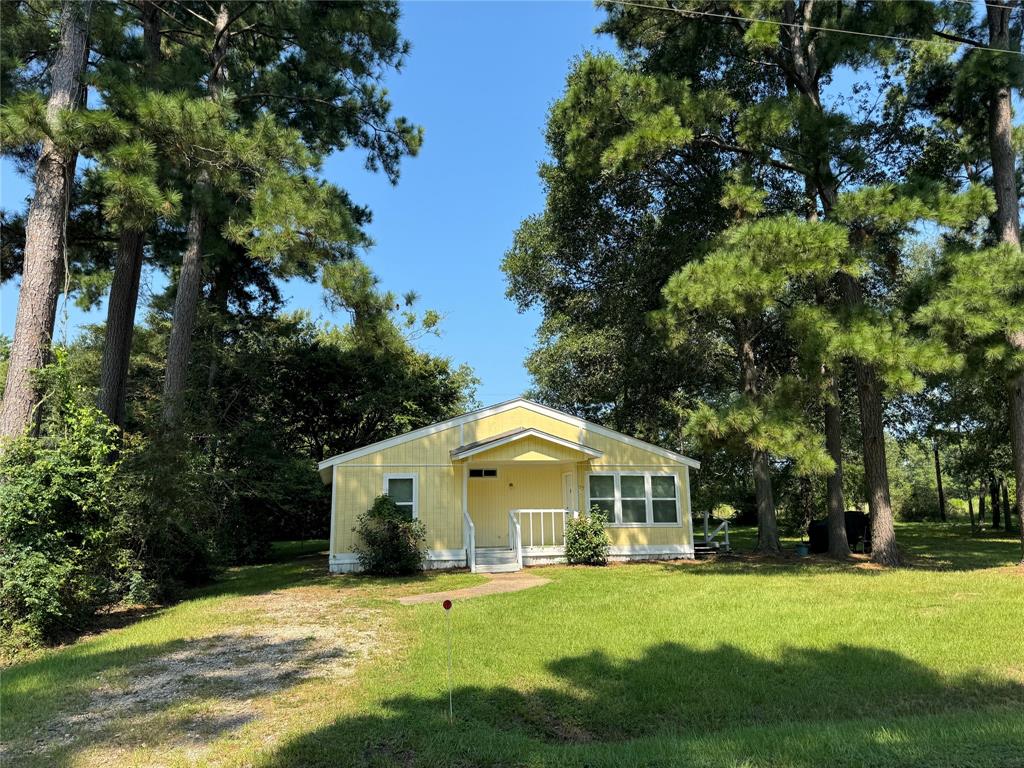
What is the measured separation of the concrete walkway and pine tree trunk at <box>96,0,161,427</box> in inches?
267

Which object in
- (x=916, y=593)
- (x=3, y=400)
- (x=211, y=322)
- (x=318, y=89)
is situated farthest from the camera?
(x=211, y=322)

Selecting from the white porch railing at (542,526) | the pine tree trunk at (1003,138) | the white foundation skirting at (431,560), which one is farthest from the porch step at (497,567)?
the pine tree trunk at (1003,138)

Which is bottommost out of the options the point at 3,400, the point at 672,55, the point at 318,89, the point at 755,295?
the point at 3,400

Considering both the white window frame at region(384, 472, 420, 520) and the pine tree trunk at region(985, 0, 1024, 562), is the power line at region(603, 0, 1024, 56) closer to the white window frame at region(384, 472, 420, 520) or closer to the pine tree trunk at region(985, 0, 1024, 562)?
the pine tree trunk at region(985, 0, 1024, 562)

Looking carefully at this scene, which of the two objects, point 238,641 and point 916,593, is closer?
point 238,641

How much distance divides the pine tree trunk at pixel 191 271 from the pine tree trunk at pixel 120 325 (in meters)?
0.80

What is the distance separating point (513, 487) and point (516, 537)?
170 cm

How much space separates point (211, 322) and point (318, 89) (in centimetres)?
926

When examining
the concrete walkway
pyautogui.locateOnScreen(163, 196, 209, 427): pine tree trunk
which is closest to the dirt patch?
the concrete walkway

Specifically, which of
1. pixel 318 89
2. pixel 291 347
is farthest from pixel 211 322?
pixel 318 89

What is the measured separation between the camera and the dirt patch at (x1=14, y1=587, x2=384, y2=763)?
13.5 ft

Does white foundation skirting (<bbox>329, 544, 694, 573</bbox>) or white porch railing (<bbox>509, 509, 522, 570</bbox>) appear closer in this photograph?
white foundation skirting (<bbox>329, 544, 694, 573</bbox>)

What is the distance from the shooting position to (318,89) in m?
13.5

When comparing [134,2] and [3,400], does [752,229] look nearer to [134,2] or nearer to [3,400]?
[3,400]
